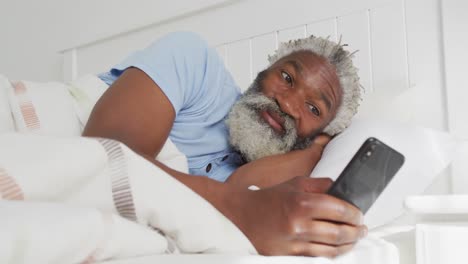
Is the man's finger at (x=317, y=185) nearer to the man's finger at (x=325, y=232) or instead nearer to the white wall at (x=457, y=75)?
the man's finger at (x=325, y=232)

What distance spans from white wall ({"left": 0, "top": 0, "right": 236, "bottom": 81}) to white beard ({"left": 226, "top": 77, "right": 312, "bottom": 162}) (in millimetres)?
640

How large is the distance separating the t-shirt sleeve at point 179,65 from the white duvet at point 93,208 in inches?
18.1

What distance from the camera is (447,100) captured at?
122cm

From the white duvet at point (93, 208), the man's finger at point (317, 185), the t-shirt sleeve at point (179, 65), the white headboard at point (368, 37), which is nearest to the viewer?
the white duvet at point (93, 208)

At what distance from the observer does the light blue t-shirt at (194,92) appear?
0.99 metres

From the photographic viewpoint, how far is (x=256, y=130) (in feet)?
3.86

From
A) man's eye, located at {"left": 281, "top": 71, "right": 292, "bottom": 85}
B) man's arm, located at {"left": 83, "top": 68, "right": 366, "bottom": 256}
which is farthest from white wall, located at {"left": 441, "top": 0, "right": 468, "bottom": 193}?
man's arm, located at {"left": 83, "top": 68, "right": 366, "bottom": 256}

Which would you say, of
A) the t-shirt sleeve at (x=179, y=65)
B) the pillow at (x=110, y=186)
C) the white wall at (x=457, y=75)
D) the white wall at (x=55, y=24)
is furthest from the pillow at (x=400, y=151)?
the white wall at (x=55, y=24)

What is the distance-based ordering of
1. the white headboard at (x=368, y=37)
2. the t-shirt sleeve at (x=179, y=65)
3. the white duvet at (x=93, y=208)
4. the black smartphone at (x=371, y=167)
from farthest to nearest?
the white headboard at (x=368, y=37) < the t-shirt sleeve at (x=179, y=65) < the black smartphone at (x=371, y=167) < the white duvet at (x=93, y=208)

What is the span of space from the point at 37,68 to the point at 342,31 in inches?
54.0

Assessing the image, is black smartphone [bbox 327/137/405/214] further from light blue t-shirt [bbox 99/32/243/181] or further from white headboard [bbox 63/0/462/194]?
white headboard [bbox 63/0/462/194]

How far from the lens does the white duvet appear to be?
14.3 inches

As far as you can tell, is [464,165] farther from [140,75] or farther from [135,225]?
[135,225]

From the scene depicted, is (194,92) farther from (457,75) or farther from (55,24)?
(55,24)
